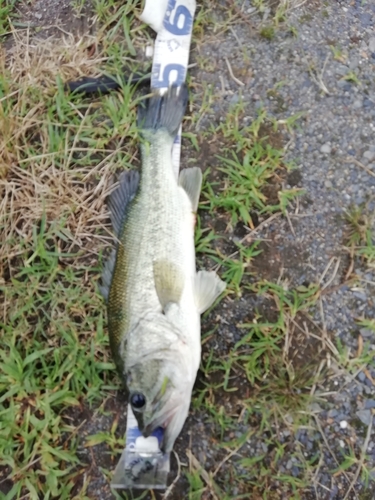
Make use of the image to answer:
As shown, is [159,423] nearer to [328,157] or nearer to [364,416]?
[364,416]

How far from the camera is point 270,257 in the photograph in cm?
343

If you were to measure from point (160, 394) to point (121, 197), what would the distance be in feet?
4.19

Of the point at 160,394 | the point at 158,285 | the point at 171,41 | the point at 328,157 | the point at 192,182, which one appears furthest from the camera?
the point at 171,41

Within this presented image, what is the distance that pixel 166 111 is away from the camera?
11.8ft

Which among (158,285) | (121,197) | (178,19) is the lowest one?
(158,285)

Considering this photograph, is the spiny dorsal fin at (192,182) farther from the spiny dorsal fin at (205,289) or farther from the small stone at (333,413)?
the small stone at (333,413)

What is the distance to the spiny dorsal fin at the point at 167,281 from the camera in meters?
3.06

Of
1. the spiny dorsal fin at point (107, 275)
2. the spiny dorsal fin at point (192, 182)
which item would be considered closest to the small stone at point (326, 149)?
the spiny dorsal fin at point (192, 182)

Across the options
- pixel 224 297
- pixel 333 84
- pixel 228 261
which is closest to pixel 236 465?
pixel 224 297

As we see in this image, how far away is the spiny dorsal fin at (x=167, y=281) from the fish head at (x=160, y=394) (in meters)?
0.33

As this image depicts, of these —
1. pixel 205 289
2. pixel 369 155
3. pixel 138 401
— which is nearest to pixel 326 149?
pixel 369 155

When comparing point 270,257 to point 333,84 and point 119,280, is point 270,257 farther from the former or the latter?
point 333,84

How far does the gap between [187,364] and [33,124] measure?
201 centimetres

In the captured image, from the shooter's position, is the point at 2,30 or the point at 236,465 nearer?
the point at 236,465
